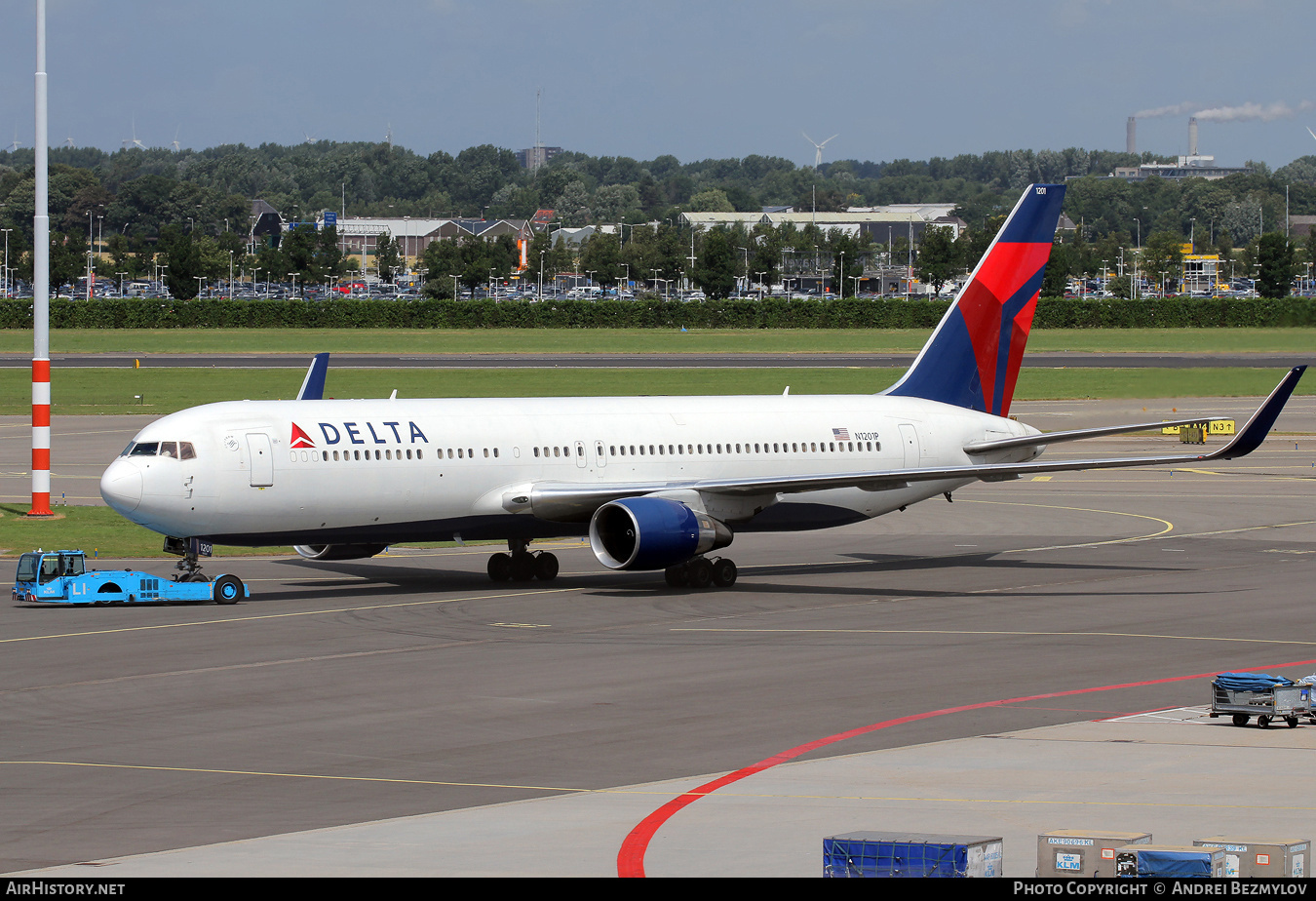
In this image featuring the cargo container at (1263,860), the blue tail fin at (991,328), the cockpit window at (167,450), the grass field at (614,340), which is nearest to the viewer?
the cargo container at (1263,860)

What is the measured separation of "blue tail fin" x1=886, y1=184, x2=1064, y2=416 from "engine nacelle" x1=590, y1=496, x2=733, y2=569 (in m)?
11.2

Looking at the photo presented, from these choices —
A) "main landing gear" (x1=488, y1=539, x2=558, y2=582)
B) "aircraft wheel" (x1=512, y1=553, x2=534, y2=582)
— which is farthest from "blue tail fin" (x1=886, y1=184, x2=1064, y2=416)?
"aircraft wheel" (x1=512, y1=553, x2=534, y2=582)

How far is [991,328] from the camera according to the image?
47438mm

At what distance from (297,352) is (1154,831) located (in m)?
131

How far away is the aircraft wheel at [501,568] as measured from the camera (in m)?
40.9

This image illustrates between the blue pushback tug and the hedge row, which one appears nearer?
the blue pushback tug

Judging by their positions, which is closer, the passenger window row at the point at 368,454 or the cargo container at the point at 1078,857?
the cargo container at the point at 1078,857

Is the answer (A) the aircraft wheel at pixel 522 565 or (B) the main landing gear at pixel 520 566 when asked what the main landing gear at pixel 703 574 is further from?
(A) the aircraft wheel at pixel 522 565

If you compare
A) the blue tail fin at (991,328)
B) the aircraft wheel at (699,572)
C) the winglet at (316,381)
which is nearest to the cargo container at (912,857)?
the aircraft wheel at (699,572)

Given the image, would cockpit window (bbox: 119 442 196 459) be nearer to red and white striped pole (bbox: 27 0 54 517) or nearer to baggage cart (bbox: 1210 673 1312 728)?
red and white striped pole (bbox: 27 0 54 517)

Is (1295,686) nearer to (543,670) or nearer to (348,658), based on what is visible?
(543,670)

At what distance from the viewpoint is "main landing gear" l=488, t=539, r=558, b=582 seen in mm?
40938

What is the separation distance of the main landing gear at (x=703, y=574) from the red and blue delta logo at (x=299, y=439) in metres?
9.09
